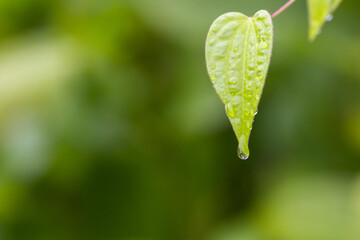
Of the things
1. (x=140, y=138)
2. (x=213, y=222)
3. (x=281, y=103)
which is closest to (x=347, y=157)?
(x=281, y=103)

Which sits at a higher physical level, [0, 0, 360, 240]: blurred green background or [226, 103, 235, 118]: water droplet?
[226, 103, 235, 118]: water droplet

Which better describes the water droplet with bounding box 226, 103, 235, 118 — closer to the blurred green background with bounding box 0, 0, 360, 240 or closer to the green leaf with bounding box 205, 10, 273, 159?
the green leaf with bounding box 205, 10, 273, 159

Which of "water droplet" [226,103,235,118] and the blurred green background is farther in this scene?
the blurred green background

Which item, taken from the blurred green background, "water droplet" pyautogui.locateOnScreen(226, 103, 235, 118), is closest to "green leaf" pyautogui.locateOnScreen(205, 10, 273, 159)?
"water droplet" pyautogui.locateOnScreen(226, 103, 235, 118)

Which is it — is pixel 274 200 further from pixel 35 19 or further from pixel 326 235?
pixel 35 19

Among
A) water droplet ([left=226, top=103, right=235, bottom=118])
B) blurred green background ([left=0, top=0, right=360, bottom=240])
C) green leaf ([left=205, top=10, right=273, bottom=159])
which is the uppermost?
green leaf ([left=205, top=10, right=273, bottom=159])

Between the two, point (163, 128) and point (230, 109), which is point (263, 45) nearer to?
point (230, 109)
